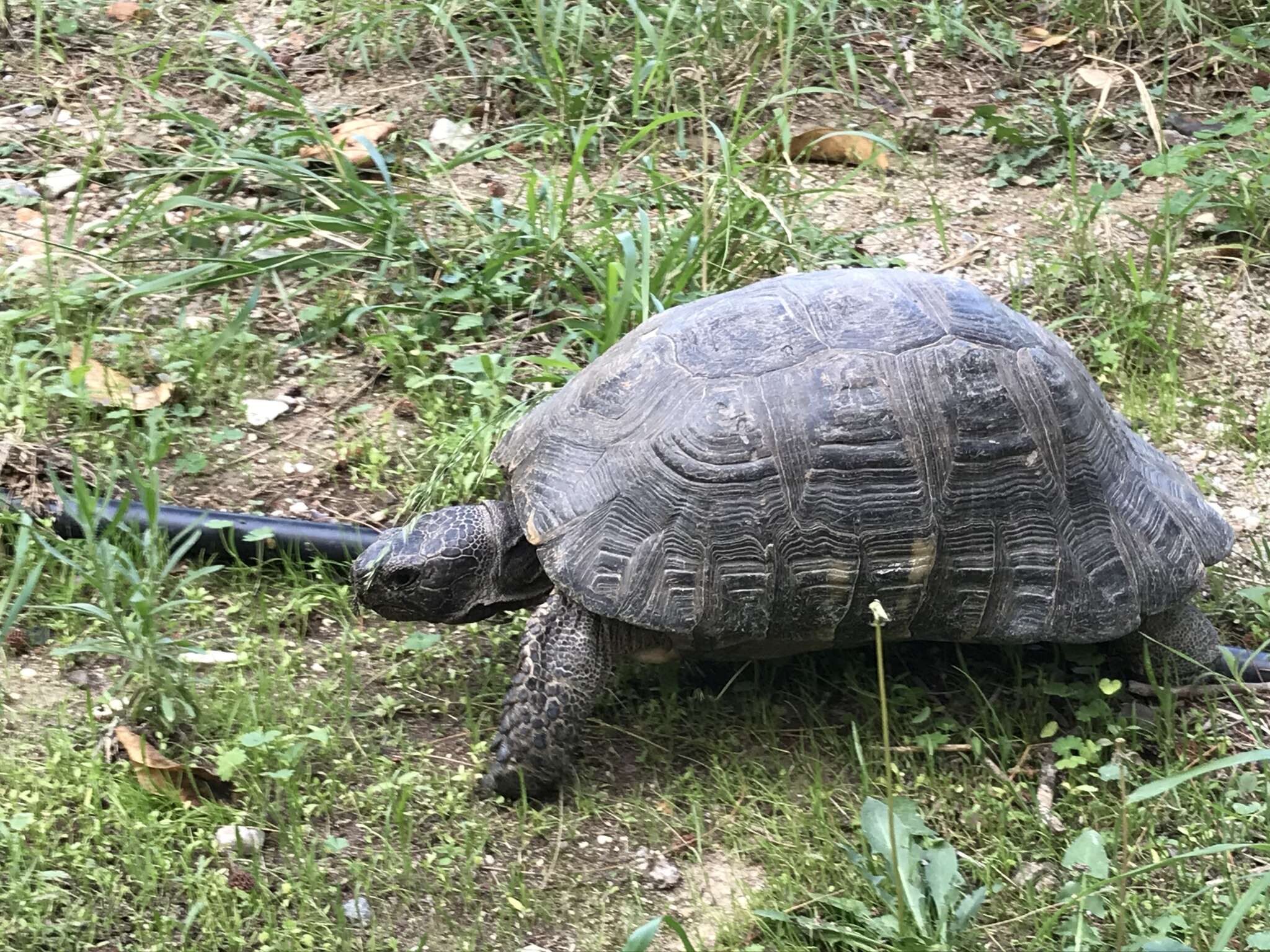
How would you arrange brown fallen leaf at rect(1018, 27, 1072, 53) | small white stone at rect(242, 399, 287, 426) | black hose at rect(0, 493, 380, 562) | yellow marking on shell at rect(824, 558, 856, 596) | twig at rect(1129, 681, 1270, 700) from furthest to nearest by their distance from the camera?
brown fallen leaf at rect(1018, 27, 1072, 53), small white stone at rect(242, 399, 287, 426), black hose at rect(0, 493, 380, 562), twig at rect(1129, 681, 1270, 700), yellow marking on shell at rect(824, 558, 856, 596)

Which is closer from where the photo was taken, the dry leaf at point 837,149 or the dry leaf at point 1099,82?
the dry leaf at point 837,149

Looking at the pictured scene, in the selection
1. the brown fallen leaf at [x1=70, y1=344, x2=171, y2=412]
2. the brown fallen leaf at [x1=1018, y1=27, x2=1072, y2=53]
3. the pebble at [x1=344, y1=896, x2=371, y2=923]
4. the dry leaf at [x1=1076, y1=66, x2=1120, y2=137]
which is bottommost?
the pebble at [x1=344, y1=896, x2=371, y2=923]

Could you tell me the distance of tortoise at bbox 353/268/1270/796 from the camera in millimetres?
2947

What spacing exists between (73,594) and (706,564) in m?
1.72

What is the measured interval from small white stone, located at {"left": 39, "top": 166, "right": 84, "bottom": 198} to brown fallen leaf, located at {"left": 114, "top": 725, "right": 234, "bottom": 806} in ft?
8.89

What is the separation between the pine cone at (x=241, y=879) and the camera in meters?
2.72

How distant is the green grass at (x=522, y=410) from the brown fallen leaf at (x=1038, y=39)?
63mm

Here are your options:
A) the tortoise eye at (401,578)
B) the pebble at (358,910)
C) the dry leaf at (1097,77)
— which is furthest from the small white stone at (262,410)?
the dry leaf at (1097,77)

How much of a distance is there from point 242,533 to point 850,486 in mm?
1736

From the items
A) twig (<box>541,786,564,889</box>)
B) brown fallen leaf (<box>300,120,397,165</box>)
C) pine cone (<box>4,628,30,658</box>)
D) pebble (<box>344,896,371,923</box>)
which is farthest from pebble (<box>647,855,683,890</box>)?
brown fallen leaf (<box>300,120,397,165</box>)

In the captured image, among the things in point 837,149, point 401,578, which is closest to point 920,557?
point 401,578

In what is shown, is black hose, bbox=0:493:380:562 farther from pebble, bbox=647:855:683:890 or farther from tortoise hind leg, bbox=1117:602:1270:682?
tortoise hind leg, bbox=1117:602:1270:682

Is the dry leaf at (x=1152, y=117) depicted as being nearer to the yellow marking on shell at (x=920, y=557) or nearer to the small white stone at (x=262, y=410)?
the yellow marking on shell at (x=920, y=557)

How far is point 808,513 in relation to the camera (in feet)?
9.65
